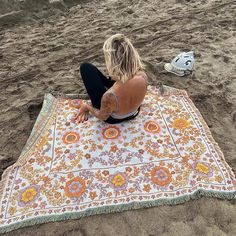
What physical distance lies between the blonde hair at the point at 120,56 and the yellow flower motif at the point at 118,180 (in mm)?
762

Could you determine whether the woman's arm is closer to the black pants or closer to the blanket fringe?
the black pants

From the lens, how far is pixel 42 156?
2346 mm

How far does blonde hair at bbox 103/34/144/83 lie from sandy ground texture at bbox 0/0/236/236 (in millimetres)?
1060

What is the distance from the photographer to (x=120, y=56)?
6.82ft

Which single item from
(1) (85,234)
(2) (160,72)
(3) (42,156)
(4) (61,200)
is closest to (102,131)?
→ (3) (42,156)

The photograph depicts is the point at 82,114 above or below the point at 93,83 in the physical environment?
below

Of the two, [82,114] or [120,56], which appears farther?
[82,114]

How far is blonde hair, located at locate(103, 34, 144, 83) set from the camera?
2070 millimetres

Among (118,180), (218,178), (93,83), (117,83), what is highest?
(117,83)

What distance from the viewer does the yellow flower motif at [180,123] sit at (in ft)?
8.50

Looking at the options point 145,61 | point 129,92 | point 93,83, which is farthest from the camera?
point 145,61

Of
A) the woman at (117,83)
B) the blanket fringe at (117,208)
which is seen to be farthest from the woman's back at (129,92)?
the blanket fringe at (117,208)

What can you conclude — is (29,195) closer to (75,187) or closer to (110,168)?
(75,187)

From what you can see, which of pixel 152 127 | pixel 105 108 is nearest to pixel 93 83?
pixel 105 108
